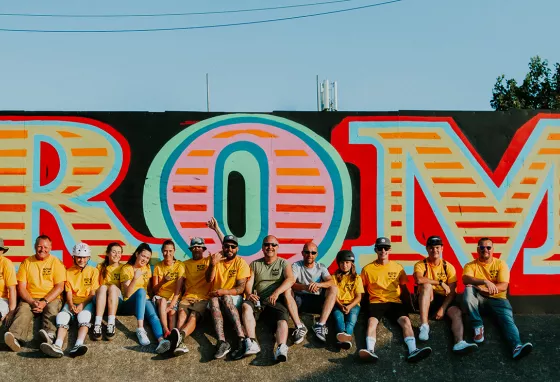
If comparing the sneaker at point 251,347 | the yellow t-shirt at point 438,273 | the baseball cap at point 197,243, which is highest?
the baseball cap at point 197,243

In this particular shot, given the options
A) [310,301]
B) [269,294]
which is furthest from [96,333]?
[310,301]

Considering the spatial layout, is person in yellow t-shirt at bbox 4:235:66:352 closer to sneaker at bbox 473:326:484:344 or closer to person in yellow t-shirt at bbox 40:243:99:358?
person in yellow t-shirt at bbox 40:243:99:358

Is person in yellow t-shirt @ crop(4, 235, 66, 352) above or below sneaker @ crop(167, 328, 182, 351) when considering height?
above

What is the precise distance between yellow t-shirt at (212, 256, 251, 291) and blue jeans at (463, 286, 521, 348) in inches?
99.3

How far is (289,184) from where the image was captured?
8695mm

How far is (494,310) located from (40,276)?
5.19 meters

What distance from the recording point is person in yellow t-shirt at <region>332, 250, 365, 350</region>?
24.7 feet

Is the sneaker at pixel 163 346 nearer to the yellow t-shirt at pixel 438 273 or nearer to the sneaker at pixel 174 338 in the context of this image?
the sneaker at pixel 174 338

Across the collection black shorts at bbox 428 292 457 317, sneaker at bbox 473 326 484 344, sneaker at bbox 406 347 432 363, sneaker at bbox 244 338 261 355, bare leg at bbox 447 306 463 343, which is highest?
black shorts at bbox 428 292 457 317

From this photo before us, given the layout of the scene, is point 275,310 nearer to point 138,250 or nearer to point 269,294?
point 269,294

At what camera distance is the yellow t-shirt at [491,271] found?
7707mm

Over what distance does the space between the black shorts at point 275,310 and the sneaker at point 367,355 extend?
0.90 meters

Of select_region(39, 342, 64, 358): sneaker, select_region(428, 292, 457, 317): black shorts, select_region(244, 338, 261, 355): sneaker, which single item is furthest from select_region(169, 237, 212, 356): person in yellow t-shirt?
select_region(428, 292, 457, 317): black shorts

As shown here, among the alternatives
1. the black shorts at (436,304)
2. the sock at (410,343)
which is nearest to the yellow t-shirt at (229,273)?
the sock at (410,343)
